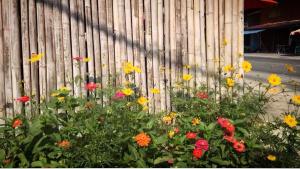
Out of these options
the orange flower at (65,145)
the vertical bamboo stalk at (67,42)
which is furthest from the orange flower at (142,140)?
the vertical bamboo stalk at (67,42)

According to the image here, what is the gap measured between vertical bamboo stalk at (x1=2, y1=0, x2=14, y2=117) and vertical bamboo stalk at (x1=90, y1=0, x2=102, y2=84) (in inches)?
41.4

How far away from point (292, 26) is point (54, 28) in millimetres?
35418

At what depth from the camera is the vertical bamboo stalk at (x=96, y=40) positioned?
4.86m

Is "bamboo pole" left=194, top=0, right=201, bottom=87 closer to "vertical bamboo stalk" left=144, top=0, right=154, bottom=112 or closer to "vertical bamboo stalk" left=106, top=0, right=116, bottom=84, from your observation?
"vertical bamboo stalk" left=144, top=0, right=154, bottom=112

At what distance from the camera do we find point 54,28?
185 inches

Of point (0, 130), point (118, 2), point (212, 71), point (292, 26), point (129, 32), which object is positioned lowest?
point (0, 130)

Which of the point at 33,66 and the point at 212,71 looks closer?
the point at 33,66

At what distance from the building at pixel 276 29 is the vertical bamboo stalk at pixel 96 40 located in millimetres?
30566

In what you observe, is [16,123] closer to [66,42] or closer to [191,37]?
[66,42]

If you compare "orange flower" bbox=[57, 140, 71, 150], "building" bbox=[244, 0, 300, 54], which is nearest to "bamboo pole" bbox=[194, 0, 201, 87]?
"orange flower" bbox=[57, 140, 71, 150]

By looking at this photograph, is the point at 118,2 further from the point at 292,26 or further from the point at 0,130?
the point at 292,26

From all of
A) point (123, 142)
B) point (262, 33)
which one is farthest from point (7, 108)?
point (262, 33)

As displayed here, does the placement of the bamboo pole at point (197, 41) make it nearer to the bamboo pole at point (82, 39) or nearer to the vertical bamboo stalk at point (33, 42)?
the bamboo pole at point (82, 39)

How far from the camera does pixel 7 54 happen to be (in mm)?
4590
